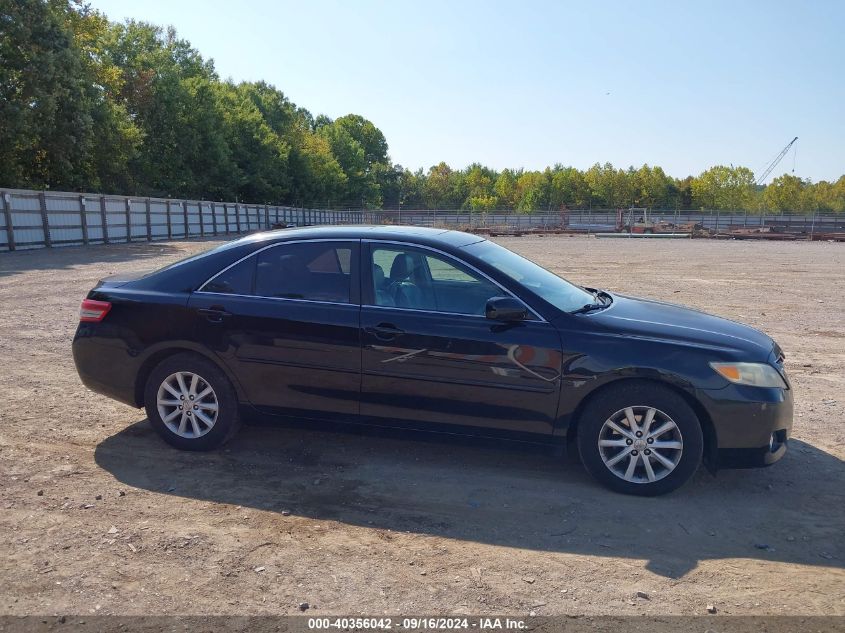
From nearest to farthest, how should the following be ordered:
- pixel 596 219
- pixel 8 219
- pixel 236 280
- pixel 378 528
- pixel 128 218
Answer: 1. pixel 378 528
2. pixel 236 280
3. pixel 8 219
4. pixel 128 218
5. pixel 596 219

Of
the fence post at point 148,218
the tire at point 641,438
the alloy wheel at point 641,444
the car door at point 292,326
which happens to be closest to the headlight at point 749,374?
the tire at point 641,438

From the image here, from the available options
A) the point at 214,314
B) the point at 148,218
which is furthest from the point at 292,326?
the point at 148,218

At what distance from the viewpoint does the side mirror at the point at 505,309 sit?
176 inches

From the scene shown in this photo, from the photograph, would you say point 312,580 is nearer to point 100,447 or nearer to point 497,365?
point 497,365

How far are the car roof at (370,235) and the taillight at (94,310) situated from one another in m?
1.07

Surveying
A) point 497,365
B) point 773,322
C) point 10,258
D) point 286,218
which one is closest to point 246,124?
point 286,218

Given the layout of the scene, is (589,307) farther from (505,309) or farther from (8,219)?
(8,219)

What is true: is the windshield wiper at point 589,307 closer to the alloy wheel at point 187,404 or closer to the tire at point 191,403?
the tire at point 191,403

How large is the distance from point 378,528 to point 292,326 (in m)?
1.59

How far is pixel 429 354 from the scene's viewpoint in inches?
A: 181

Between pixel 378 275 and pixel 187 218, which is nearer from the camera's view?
pixel 378 275

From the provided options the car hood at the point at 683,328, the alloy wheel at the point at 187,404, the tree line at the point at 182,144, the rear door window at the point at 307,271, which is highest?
the tree line at the point at 182,144

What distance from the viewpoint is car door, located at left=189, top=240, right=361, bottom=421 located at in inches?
188

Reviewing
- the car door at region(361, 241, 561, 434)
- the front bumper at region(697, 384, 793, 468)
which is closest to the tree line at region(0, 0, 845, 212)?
the car door at region(361, 241, 561, 434)
